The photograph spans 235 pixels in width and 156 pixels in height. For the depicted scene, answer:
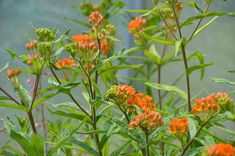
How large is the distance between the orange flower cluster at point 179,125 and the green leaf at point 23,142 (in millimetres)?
290

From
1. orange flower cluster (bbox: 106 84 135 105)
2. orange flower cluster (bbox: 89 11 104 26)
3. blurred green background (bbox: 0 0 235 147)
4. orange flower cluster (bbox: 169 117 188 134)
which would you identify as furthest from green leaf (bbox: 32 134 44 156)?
blurred green background (bbox: 0 0 235 147)

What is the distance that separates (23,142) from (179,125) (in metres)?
0.32

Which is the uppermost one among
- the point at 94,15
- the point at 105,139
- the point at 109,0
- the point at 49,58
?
the point at 109,0

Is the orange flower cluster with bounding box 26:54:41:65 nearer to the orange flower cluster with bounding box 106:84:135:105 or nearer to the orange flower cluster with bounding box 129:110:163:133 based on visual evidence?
the orange flower cluster with bounding box 106:84:135:105

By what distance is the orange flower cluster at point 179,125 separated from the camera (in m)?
0.98

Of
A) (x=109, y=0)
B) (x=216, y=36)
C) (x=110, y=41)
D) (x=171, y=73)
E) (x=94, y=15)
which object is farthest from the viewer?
(x=171, y=73)

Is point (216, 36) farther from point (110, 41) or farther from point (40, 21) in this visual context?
point (40, 21)

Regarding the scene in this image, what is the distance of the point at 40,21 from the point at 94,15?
142 cm

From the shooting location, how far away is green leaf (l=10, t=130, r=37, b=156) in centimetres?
91

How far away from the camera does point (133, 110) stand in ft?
3.37

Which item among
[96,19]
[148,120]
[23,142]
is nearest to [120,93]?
[148,120]

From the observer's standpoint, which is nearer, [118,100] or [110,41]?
[118,100]

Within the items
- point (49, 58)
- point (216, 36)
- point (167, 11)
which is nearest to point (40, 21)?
point (216, 36)

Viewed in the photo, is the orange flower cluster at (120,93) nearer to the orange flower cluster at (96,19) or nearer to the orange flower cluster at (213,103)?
the orange flower cluster at (213,103)
